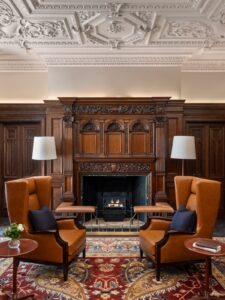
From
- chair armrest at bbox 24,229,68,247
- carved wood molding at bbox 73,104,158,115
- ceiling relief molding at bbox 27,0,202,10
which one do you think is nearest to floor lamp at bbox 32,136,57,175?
carved wood molding at bbox 73,104,158,115

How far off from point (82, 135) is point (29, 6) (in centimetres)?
254

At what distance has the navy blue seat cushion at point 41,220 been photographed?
3301 millimetres

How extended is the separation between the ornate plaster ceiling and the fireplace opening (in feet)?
7.85

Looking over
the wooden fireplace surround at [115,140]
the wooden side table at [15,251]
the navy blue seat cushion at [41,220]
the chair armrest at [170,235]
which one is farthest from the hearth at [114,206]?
the wooden side table at [15,251]

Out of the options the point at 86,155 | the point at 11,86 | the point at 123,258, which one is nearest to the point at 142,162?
the point at 86,155

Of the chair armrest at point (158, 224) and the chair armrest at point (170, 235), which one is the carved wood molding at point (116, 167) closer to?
the chair armrest at point (158, 224)

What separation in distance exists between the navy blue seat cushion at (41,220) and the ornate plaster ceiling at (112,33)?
2682 millimetres

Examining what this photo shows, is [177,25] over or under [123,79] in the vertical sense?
over

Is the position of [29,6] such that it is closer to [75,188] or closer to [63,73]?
[63,73]

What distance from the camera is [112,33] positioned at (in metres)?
4.49

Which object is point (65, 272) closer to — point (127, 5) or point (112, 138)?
point (112, 138)

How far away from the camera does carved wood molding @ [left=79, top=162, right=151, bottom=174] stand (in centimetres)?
547

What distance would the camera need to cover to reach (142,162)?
5.47 m

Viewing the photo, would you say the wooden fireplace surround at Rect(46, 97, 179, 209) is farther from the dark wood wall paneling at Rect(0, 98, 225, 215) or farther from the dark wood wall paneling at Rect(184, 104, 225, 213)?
the dark wood wall paneling at Rect(184, 104, 225, 213)
